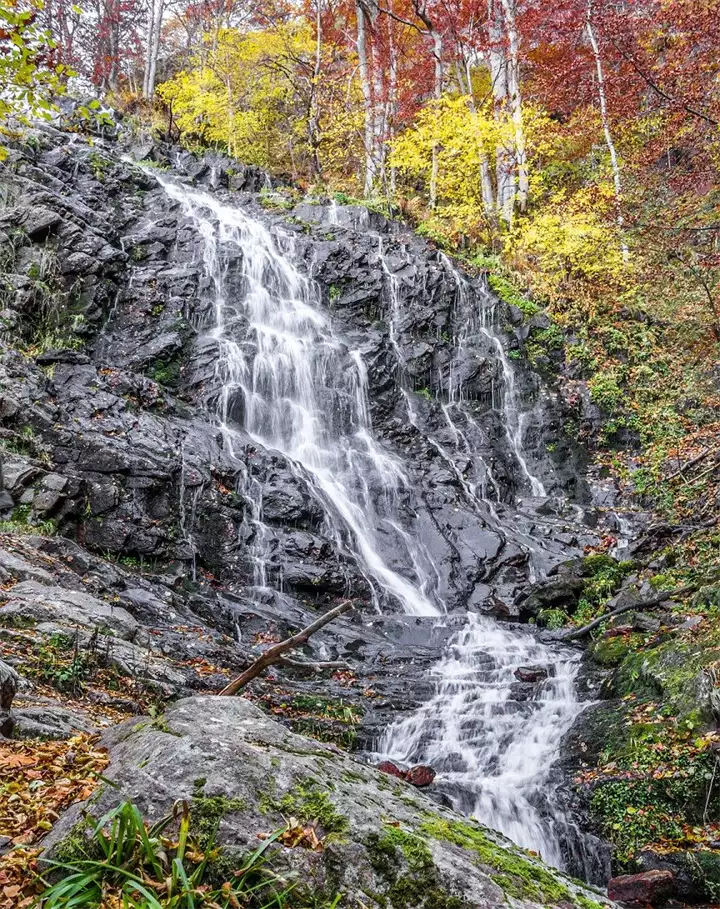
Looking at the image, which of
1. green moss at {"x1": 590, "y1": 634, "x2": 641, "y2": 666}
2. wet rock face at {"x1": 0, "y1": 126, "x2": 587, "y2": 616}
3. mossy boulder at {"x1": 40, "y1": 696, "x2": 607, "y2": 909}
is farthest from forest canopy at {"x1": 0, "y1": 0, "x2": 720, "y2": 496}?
mossy boulder at {"x1": 40, "y1": 696, "x2": 607, "y2": 909}

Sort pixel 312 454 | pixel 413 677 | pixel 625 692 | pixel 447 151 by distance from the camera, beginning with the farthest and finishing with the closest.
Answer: pixel 447 151, pixel 312 454, pixel 413 677, pixel 625 692

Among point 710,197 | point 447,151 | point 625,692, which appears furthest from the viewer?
point 447,151

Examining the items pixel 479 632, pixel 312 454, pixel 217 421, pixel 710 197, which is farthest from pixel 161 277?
pixel 710 197

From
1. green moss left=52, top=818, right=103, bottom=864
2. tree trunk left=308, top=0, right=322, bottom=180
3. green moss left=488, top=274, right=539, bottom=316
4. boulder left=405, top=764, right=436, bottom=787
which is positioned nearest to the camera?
green moss left=52, top=818, right=103, bottom=864

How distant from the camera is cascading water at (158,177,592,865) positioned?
692 centimetres

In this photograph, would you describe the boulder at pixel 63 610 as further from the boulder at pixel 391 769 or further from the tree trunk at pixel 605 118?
the tree trunk at pixel 605 118

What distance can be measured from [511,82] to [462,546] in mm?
17002

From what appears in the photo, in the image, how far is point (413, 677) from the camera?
8.73 m

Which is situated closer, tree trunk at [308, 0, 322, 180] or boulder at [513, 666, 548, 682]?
boulder at [513, 666, 548, 682]

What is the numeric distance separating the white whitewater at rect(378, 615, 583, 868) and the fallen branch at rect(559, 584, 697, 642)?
0.43 m

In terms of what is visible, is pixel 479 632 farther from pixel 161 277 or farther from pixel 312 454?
pixel 161 277

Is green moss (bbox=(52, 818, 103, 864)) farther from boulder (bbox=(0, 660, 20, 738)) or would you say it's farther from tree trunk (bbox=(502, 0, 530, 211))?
tree trunk (bbox=(502, 0, 530, 211))

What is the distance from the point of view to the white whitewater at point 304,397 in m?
12.2

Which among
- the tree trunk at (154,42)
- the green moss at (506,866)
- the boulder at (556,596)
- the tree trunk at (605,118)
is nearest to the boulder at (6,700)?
the green moss at (506,866)
